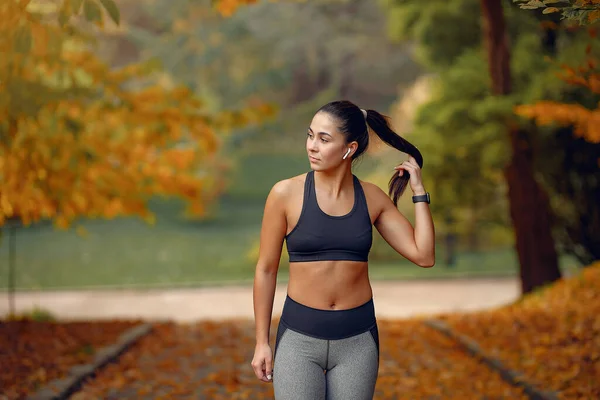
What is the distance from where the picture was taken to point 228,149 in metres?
23.0

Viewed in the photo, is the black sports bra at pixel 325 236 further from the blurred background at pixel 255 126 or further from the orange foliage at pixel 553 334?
the orange foliage at pixel 553 334

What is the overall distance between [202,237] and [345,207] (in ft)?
63.7

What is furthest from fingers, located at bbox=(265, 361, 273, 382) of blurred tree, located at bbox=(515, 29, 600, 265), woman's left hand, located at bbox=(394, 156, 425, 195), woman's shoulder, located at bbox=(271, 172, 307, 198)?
blurred tree, located at bbox=(515, 29, 600, 265)

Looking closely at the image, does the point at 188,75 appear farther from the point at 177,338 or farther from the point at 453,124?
the point at 177,338

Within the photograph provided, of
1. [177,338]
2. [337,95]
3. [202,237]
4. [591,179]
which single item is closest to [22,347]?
[177,338]

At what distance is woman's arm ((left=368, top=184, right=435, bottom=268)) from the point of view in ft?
9.62

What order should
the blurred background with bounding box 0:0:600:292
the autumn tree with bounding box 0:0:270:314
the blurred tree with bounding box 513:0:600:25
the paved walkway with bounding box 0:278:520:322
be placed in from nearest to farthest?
the blurred tree with bounding box 513:0:600:25, the autumn tree with bounding box 0:0:270:314, the blurred background with bounding box 0:0:600:292, the paved walkway with bounding box 0:278:520:322

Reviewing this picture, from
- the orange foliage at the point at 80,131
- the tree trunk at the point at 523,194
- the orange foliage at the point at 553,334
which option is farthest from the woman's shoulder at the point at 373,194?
the tree trunk at the point at 523,194

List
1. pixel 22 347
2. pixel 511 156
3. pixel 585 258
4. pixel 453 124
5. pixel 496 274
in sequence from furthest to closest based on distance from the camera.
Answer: pixel 496 274 < pixel 585 258 < pixel 453 124 < pixel 511 156 < pixel 22 347

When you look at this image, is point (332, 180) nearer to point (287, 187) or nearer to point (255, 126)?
point (287, 187)

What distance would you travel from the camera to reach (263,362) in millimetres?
2941

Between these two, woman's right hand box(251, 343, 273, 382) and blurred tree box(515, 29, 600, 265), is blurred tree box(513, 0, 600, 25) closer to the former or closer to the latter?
woman's right hand box(251, 343, 273, 382)

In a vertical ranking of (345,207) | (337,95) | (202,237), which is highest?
(345,207)

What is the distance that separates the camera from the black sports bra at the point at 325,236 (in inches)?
112
